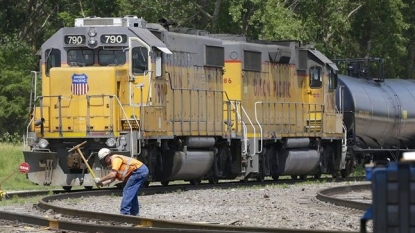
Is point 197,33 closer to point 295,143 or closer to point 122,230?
point 295,143

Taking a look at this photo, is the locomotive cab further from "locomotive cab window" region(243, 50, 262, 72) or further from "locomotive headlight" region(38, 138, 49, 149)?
"locomotive cab window" region(243, 50, 262, 72)

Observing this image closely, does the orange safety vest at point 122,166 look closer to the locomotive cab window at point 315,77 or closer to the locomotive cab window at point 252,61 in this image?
the locomotive cab window at point 252,61

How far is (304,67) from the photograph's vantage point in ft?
98.5

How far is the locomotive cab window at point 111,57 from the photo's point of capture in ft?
73.1

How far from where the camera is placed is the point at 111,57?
73.3 feet

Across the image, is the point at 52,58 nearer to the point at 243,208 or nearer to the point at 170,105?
the point at 170,105

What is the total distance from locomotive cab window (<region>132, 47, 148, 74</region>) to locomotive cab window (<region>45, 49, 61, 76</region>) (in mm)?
1716

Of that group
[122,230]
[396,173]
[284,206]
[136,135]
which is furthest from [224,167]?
[396,173]

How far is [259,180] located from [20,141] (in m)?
19.2

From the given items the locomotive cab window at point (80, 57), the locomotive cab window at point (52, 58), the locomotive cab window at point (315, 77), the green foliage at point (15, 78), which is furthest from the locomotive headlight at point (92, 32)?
the green foliage at point (15, 78)

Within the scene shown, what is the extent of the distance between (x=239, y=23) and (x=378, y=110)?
1191 centimetres

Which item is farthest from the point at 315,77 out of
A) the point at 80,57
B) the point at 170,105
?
the point at 80,57

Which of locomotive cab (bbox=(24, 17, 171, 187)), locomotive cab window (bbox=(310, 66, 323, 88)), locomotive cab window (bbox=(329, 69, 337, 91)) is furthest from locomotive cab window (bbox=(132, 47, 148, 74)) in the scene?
locomotive cab window (bbox=(329, 69, 337, 91))

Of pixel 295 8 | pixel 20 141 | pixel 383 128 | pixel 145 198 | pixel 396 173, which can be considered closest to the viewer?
pixel 396 173
